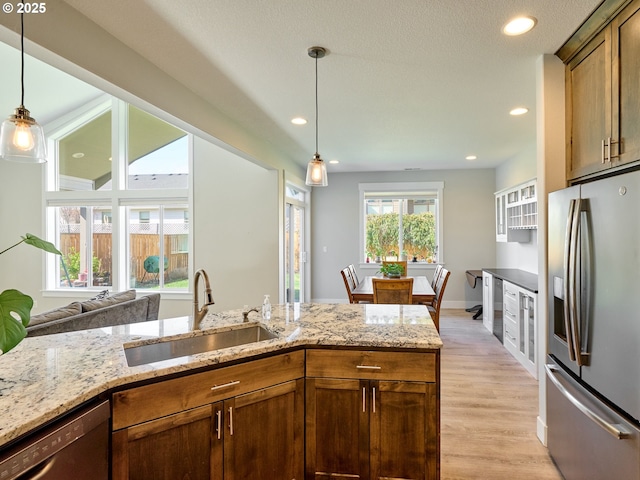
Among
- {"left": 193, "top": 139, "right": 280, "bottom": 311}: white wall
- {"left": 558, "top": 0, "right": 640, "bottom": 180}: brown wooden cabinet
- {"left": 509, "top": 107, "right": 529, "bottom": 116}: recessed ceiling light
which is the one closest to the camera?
{"left": 558, "top": 0, "right": 640, "bottom": 180}: brown wooden cabinet

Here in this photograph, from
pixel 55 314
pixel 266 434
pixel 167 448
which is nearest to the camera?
pixel 167 448

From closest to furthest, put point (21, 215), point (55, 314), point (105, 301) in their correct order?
1. point (55, 314)
2. point (105, 301)
3. point (21, 215)

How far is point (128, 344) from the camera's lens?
1771 millimetres

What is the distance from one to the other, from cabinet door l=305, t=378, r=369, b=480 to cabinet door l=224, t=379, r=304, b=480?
56mm

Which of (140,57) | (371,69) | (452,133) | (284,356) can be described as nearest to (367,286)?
(452,133)

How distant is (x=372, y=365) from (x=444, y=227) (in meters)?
5.74

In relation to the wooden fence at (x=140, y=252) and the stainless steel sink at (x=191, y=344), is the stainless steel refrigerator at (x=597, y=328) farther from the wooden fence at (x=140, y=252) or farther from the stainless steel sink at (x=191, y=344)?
the wooden fence at (x=140, y=252)

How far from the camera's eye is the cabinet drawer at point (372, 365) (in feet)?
5.92

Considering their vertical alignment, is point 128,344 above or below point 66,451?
above

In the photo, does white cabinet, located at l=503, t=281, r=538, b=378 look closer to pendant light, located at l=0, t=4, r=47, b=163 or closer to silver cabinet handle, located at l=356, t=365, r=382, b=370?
silver cabinet handle, located at l=356, t=365, r=382, b=370

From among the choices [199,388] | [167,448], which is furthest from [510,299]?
[167,448]

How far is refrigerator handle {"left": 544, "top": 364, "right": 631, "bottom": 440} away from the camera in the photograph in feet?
5.01

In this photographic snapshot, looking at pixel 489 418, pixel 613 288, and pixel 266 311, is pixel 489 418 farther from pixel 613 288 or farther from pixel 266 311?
pixel 266 311

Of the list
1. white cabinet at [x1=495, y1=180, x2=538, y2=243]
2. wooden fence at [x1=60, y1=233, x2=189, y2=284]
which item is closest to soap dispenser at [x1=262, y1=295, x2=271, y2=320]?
white cabinet at [x1=495, y1=180, x2=538, y2=243]
